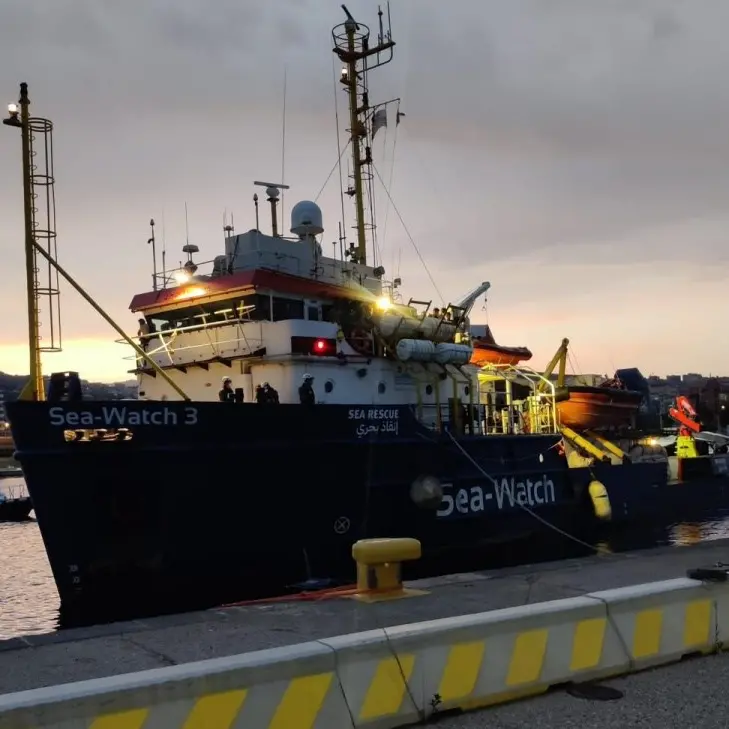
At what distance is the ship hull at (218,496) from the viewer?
1154cm

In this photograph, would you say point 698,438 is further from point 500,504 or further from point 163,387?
point 163,387

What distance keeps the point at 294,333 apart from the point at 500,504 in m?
5.49

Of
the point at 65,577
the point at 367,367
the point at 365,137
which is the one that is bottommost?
the point at 65,577

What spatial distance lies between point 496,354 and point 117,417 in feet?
37.9

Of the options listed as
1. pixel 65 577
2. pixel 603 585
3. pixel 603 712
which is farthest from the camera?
pixel 65 577

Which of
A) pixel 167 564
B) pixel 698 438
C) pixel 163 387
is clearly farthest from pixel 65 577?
pixel 698 438

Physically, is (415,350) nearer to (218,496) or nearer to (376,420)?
(376,420)

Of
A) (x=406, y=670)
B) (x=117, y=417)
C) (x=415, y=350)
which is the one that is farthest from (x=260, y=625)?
(x=415, y=350)

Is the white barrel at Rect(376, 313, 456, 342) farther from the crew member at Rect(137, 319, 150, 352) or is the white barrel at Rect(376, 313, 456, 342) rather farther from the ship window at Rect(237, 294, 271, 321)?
the crew member at Rect(137, 319, 150, 352)

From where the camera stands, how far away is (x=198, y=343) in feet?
51.0

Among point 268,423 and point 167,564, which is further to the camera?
point 268,423

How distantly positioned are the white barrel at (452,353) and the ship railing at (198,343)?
3.66 m

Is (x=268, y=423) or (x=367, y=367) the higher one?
(x=367, y=367)

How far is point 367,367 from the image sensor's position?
609 inches
